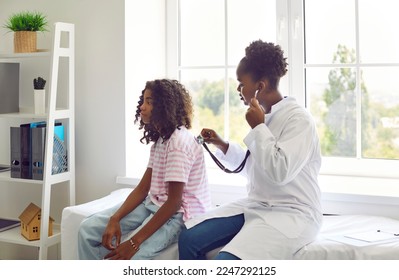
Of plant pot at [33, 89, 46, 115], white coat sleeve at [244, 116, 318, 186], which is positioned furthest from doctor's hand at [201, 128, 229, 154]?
plant pot at [33, 89, 46, 115]

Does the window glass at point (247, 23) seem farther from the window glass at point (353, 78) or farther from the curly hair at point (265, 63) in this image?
the curly hair at point (265, 63)

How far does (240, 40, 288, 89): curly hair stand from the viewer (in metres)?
2.09

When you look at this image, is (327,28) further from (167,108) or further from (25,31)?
(25,31)

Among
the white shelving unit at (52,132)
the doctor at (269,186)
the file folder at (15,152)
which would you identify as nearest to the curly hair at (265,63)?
the doctor at (269,186)

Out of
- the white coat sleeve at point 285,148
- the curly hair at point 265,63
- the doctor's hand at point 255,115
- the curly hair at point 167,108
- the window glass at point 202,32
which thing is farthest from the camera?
the window glass at point 202,32

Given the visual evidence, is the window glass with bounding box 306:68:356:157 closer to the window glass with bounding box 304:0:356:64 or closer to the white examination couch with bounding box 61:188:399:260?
the window glass with bounding box 304:0:356:64

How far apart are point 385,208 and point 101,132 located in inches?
59.4

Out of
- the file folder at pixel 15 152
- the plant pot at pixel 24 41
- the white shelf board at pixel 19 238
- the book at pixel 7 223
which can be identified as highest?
the plant pot at pixel 24 41

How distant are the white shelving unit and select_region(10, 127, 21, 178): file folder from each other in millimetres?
44

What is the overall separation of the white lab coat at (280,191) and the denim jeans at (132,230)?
9cm

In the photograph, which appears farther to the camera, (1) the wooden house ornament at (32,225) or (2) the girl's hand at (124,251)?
(1) the wooden house ornament at (32,225)

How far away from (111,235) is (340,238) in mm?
915

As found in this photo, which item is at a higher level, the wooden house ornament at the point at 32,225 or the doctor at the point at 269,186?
the doctor at the point at 269,186

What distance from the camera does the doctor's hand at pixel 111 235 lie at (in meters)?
2.15
